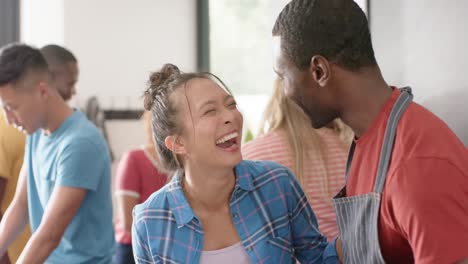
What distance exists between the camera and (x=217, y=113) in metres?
1.50

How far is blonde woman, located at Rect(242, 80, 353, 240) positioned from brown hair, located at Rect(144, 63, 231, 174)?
0.27m

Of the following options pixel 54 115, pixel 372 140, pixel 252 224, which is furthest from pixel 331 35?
pixel 54 115

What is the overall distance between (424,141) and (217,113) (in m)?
0.54

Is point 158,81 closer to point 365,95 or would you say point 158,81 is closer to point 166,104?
point 166,104

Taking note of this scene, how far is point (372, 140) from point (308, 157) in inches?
21.2

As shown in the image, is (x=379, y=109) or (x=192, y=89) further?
(x=192, y=89)

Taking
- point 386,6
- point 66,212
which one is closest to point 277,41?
point 386,6

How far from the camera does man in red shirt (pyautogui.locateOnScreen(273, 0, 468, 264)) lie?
41.3 inches

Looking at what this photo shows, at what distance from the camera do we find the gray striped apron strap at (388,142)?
1183 millimetres

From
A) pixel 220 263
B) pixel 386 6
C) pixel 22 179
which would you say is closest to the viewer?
pixel 220 263

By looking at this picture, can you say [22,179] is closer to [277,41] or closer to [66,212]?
[66,212]

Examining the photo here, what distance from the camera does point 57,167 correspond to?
206cm

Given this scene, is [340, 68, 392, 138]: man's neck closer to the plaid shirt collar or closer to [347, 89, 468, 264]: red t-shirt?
[347, 89, 468, 264]: red t-shirt

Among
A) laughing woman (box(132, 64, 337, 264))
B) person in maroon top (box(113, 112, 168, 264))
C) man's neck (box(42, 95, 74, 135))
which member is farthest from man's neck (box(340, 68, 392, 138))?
person in maroon top (box(113, 112, 168, 264))
